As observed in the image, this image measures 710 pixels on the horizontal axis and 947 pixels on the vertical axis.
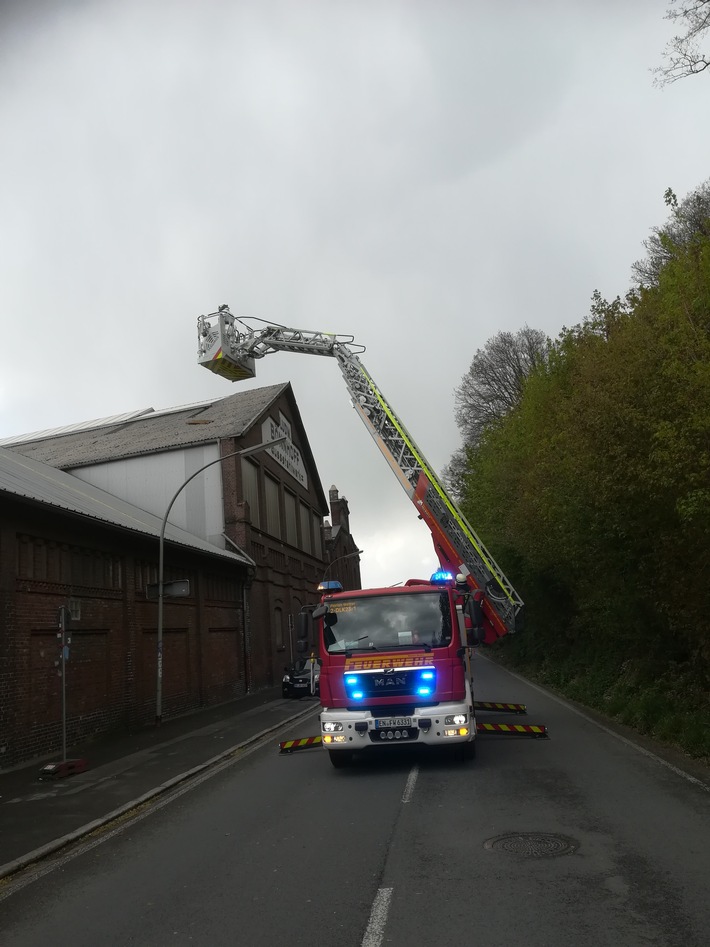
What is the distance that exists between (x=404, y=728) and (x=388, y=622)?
1.56 meters

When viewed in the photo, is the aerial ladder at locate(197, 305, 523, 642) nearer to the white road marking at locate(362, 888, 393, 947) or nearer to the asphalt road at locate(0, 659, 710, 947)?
the asphalt road at locate(0, 659, 710, 947)

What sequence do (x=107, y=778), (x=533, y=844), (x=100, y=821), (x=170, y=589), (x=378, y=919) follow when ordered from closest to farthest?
(x=378, y=919) < (x=533, y=844) < (x=100, y=821) < (x=107, y=778) < (x=170, y=589)

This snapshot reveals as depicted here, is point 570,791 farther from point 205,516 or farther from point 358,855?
point 205,516

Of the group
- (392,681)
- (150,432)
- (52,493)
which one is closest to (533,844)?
(392,681)

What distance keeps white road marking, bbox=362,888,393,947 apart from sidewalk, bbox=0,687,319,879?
3.92m

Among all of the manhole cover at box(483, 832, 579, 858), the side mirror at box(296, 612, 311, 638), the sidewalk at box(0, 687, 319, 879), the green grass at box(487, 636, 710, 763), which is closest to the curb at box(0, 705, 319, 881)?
the sidewalk at box(0, 687, 319, 879)

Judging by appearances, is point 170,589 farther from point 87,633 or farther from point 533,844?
point 533,844

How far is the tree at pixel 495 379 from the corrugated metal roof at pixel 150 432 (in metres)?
9.72

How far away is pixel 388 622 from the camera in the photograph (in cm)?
1191

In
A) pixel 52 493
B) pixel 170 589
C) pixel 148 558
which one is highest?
pixel 52 493

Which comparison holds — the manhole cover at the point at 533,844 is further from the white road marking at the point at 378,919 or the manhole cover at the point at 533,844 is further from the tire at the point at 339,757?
the tire at the point at 339,757

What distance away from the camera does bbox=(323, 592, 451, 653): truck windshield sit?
1170 cm

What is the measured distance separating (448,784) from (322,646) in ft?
9.44

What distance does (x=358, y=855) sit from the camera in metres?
6.98
